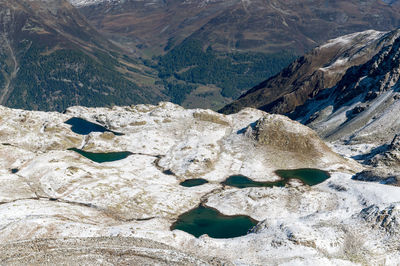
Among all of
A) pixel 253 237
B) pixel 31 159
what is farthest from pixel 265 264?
pixel 31 159

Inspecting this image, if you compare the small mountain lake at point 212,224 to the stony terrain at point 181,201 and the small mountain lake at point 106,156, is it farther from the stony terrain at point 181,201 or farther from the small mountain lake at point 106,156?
the small mountain lake at point 106,156

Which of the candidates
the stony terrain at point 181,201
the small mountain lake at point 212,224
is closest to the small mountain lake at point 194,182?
the stony terrain at point 181,201

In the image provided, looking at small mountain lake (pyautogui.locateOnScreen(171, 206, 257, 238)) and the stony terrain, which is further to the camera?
small mountain lake (pyautogui.locateOnScreen(171, 206, 257, 238))

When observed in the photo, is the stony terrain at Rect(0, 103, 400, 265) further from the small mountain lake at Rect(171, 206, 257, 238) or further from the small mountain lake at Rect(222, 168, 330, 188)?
the small mountain lake at Rect(222, 168, 330, 188)

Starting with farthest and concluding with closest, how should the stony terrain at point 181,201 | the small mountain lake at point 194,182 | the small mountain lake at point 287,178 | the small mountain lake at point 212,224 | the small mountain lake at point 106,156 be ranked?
the small mountain lake at point 106,156 < the small mountain lake at point 194,182 < the small mountain lake at point 287,178 < the small mountain lake at point 212,224 < the stony terrain at point 181,201

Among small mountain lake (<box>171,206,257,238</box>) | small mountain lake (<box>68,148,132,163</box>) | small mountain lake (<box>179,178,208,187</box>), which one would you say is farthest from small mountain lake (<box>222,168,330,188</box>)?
small mountain lake (<box>68,148,132,163</box>)

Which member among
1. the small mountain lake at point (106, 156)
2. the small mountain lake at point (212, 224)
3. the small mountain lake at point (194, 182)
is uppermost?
the small mountain lake at point (212, 224)

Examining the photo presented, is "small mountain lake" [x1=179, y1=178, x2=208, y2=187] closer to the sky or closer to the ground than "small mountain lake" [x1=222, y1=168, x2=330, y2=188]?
closer to the ground
